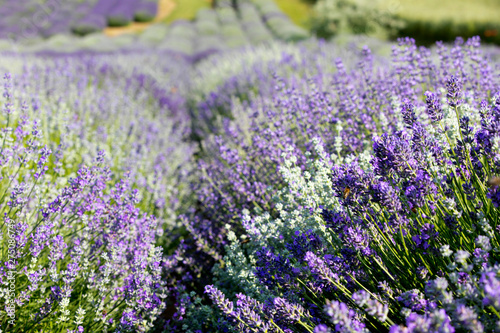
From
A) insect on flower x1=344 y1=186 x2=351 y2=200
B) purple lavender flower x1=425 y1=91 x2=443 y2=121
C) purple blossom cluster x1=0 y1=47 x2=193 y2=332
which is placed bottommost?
purple blossom cluster x1=0 y1=47 x2=193 y2=332

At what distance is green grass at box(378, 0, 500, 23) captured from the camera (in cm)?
1369

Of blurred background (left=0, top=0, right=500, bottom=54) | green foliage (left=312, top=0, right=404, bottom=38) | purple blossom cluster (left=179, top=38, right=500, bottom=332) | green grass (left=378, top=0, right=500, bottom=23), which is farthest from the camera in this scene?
green grass (left=378, top=0, right=500, bottom=23)

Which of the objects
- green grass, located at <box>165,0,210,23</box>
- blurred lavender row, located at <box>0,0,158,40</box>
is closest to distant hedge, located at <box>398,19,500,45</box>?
green grass, located at <box>165,0,210,23</box>

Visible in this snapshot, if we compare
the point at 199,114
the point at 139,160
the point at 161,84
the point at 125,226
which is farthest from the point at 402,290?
the point at 161,84

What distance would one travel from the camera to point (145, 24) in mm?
23484

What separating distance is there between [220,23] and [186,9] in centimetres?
→ 559

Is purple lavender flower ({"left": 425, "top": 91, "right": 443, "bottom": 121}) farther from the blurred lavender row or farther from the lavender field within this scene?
the blurred lavender row

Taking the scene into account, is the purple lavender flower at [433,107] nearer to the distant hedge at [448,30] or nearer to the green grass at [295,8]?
the distant hedge at [448,30]

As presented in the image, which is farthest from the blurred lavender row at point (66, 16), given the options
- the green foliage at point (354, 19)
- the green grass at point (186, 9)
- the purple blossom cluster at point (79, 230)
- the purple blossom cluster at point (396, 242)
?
the purple blossom cluster at point (396, 242)

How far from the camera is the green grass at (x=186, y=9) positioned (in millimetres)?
24734

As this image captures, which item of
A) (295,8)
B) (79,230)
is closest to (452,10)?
(295,8)

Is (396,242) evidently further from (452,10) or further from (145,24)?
(145,24)

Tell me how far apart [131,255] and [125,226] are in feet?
0.53

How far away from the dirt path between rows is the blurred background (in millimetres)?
59
